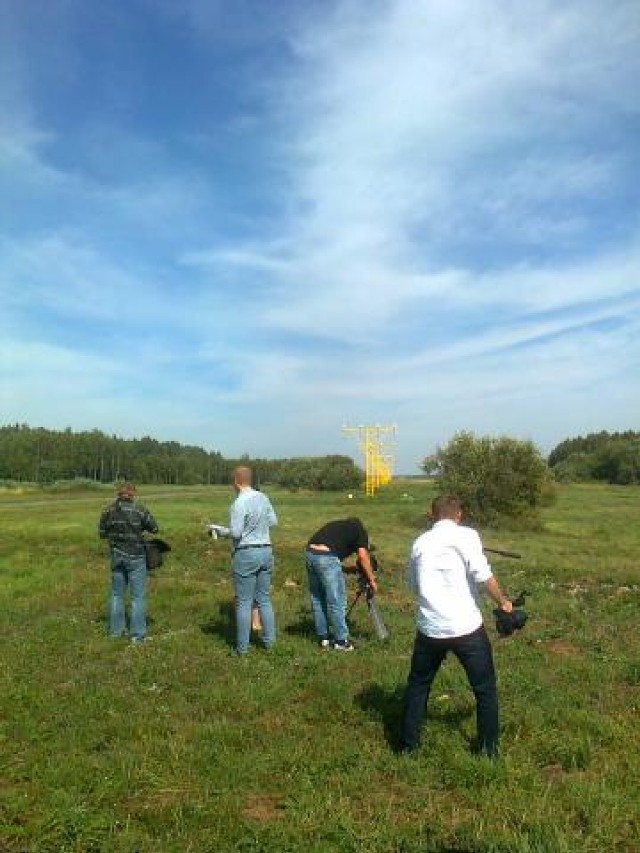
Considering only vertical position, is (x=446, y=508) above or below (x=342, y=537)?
above

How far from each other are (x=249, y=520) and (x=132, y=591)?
2.57 meters

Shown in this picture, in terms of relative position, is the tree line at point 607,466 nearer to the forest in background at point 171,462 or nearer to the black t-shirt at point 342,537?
the forest in background at point 171,462

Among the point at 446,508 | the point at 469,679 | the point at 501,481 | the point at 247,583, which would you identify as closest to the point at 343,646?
the point at 247,583

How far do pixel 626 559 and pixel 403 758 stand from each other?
2275cm

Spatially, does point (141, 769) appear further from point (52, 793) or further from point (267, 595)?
point (267, 595)

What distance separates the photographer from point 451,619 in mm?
6707

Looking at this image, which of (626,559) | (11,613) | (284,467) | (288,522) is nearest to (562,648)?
(11,613)

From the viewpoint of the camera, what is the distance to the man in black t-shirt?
11.1 meters

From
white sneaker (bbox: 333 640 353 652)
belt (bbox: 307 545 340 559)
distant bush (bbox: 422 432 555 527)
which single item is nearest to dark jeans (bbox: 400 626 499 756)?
white sneaker (bbox: 333 640 353 652)

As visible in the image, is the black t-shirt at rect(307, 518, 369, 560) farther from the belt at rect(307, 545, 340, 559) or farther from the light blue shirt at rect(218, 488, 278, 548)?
the light blue shirt at rect(218, 488, 278, 548)

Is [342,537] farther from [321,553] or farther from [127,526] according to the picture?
[127,526]

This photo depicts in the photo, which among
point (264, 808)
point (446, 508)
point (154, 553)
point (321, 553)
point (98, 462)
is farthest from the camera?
point (98, 462)

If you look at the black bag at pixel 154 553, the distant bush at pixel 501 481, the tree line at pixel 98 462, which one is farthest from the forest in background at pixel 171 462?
the black bag at pixel 154 553

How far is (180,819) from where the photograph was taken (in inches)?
228
